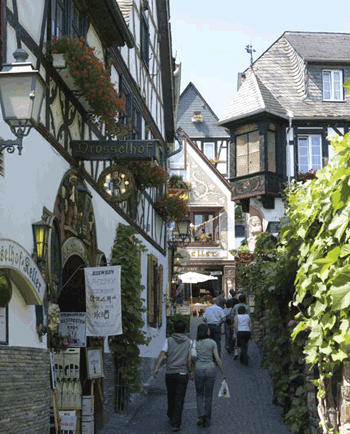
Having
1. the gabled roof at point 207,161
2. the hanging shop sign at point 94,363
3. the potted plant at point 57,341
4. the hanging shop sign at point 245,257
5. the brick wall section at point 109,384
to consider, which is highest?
the gabled roof at point 207,161

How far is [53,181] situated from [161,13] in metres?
12.7

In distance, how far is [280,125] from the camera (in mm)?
29312

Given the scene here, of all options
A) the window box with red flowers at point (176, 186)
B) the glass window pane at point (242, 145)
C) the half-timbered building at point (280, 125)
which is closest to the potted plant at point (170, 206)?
the window box with red flowers at point (176, 186)

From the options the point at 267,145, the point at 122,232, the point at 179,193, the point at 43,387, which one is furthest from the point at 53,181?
the point at 267,145

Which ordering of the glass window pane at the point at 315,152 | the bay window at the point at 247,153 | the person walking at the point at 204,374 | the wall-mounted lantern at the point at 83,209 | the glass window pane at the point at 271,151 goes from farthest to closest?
1. the glass window pane at the point at 315,152
2. the bay window at the point at 247,153
3. the glass window pane at the point at 271,151
4. the person walking at the point at 204,374
5. the wall-mounted lantern at the point at 83,209

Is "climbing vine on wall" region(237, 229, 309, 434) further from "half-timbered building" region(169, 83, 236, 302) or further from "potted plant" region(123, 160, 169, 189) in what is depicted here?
"half-timbered building" region(169, 83, 236, 302)

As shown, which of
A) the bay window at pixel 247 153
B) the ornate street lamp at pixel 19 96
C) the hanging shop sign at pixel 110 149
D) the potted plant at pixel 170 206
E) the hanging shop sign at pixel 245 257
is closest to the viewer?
the ornate street lamp at pixel 19 96

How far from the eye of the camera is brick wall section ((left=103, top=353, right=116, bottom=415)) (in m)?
12.8

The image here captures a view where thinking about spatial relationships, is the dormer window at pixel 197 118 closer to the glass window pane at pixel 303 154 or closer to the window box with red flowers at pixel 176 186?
the glass window pane at pixel 303 154

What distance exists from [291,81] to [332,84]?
154cm

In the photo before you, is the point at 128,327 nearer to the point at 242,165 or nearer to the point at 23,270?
the point at 23,270

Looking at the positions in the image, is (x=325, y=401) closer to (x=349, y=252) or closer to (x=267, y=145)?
(x=349, y=252)

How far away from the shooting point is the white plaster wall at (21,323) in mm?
7812

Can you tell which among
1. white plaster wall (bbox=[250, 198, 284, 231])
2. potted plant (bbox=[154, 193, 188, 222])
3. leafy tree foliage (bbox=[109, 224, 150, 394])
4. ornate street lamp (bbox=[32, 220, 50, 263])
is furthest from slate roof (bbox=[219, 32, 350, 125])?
ornate street lamp (bbox=[32, 220, 50, 263])
